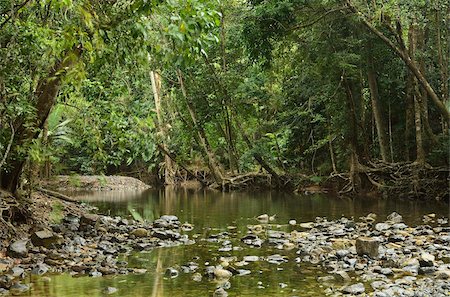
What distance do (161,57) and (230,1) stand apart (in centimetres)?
1686

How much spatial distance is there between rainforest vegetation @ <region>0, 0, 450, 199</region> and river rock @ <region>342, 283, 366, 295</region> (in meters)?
2.68

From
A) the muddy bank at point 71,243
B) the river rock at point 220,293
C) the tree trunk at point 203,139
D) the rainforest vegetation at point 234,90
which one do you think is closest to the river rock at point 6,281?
the muddy bank at point 71,243

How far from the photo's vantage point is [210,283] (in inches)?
238

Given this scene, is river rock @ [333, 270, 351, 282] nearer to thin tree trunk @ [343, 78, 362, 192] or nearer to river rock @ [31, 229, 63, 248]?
river rock @ [31, 229, 63, 248]

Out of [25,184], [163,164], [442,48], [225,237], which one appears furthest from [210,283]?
[163,164]

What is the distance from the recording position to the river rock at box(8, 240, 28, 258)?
717cm

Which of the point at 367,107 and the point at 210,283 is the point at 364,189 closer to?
the point at 367,107

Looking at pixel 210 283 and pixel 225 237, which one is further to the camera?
pixel 225 237

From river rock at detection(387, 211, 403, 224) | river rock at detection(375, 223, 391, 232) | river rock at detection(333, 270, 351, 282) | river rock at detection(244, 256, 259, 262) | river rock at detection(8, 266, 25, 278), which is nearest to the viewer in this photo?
river rock at detection(333, 270, 351, 282)

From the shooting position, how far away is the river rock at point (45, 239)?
797cm

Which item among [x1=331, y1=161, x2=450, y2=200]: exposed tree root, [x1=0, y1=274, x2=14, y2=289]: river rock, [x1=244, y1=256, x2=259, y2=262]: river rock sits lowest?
[x1=244, y1=256, x2=259, y2=262]: river rock

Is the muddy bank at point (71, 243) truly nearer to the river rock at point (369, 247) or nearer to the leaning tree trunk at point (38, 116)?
the leaning tree trunk at point (38, 116)

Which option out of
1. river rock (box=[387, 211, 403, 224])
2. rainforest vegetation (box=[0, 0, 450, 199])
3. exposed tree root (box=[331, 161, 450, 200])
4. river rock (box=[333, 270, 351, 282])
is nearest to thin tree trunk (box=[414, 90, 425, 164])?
rainforest vegetation (box=[0, 0, 450, 199])

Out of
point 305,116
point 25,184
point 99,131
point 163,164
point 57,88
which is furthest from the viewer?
point 163,164
